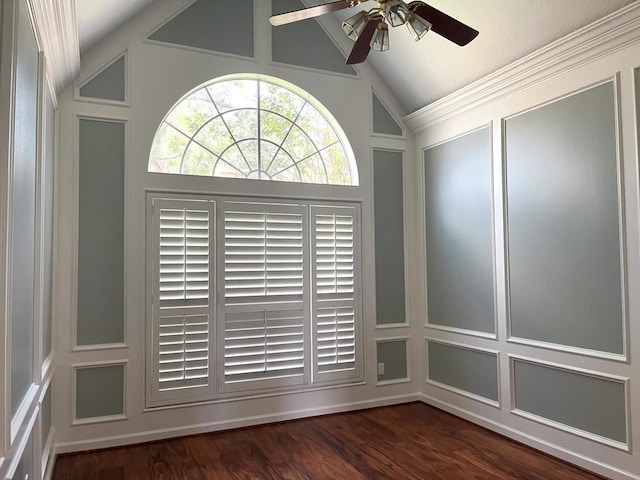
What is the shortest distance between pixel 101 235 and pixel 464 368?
3141 millimetres

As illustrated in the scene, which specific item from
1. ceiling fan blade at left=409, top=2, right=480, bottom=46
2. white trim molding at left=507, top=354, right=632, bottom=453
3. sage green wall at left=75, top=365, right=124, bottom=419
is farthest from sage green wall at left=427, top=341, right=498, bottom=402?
sage green wall at left=75, top=365, right=124, bottom=419

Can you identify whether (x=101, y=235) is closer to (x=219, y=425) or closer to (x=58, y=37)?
(x=58, y=37)

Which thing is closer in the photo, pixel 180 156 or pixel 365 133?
pixel 180 156

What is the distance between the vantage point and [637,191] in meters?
2.81

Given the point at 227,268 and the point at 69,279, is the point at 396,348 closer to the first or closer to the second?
the point at 227,268

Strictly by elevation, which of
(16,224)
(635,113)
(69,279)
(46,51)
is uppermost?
(46,51)

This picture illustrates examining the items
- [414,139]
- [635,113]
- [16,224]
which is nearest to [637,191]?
[635,113]

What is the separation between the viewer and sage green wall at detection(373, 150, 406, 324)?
15.0 feet

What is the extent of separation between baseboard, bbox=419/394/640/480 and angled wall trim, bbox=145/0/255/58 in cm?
355

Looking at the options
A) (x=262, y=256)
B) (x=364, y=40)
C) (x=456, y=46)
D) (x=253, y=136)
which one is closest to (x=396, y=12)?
(x=364, y=40)

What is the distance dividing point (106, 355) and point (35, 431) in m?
1.09

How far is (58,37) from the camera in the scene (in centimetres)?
269

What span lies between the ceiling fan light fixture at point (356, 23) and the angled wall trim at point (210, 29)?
182cm

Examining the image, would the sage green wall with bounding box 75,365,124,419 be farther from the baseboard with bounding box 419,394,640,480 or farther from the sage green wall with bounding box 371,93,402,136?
the sage green wall with bounding box 371,93,402,136
